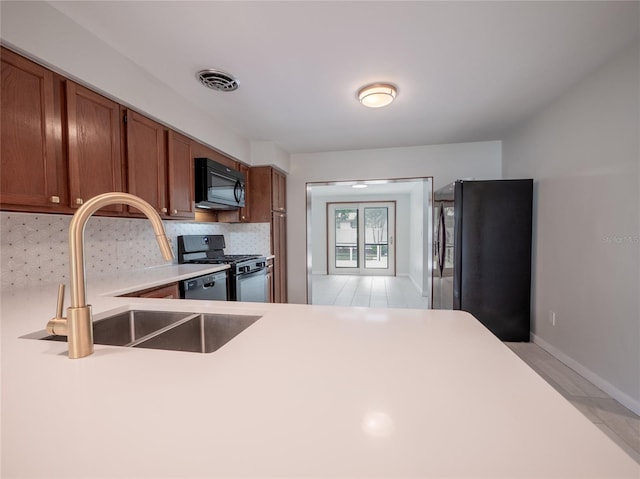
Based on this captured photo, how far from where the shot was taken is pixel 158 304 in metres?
1.24

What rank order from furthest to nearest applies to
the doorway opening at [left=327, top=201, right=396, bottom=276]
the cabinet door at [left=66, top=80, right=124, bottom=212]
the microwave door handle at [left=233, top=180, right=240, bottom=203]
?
the doorway opening at [left=327, top=201, right=396, bottom=276]
the microwave door handle at [left=233, top=180, right=240, bottom=203]
the cabinet door at [left=66, top=80, right=124, bottom=212]

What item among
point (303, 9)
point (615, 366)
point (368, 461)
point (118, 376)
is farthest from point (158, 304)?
point (615, 366)

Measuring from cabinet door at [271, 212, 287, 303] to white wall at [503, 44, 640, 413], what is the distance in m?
3.01

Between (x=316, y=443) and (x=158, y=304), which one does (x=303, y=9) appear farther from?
(x=316, y=443)

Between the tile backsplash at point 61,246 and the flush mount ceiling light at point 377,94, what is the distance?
7.24ft

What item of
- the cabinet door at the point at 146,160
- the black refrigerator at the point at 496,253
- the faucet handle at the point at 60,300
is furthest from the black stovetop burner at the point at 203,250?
the black refrigerator at the point at 496,253

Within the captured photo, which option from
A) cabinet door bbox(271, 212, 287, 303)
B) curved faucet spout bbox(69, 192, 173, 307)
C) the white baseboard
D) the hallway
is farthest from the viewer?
the hallway

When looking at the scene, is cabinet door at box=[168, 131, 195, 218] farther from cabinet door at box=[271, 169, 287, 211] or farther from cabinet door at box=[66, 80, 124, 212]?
cabinet door at box=[271, 169, 287, 211]

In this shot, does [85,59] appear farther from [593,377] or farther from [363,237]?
[363,237]

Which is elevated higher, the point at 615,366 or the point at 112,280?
the point at 112,280

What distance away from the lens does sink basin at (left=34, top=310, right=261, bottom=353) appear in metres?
1.12

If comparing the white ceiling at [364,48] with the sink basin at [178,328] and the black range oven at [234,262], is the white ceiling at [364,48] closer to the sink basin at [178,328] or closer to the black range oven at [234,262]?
the black range oven at [234,262]

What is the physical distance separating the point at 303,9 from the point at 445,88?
1.41 m

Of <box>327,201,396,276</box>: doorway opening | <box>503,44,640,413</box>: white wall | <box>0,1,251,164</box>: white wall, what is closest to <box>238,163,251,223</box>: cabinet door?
<box>0,1,251,164</box>: white wall
